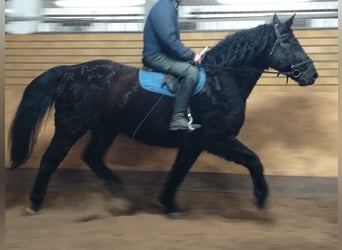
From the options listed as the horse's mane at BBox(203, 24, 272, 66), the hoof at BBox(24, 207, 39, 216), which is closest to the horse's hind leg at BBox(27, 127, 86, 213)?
the hoof at BBox(24, 207, 39, 216)

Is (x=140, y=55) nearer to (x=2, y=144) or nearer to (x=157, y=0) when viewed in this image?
(x=157, y=0)

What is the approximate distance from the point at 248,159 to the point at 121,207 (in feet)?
3.81

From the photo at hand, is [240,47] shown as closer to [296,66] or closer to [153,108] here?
[296,66]

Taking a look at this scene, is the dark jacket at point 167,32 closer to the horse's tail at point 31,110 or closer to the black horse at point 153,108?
the black horse at point 153,108

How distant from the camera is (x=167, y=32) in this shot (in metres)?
5.70

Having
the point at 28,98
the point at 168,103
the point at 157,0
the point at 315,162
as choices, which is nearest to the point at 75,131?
the point at 28,98

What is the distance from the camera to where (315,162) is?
586 cm

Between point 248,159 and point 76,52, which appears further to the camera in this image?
point 76,52

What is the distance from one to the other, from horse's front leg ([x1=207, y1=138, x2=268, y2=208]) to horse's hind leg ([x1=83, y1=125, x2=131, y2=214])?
875mm

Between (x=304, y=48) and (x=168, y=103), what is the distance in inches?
47.2

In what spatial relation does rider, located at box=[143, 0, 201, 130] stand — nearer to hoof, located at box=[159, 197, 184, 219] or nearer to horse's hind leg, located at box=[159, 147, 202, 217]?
horse's hind leg, located at box=[159, 147, 202, 217]

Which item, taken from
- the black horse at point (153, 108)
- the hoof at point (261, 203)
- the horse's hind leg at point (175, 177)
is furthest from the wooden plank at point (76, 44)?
the hoof at point (261, 203)

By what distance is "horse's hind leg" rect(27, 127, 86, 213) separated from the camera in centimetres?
609

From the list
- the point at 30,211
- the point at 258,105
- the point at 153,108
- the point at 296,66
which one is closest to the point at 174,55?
the point at 153,108
